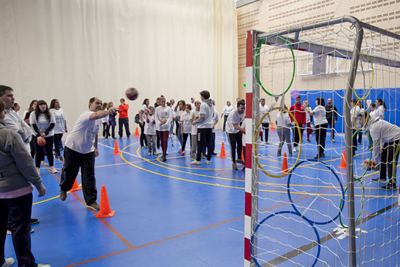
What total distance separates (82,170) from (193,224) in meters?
2.16

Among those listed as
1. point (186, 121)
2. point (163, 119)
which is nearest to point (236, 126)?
point (163, 119)

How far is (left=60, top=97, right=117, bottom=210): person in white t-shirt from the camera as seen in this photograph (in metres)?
4.67

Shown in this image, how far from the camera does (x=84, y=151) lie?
15.6 feet

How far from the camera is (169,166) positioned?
332 inches

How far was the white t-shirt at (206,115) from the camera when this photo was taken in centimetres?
802

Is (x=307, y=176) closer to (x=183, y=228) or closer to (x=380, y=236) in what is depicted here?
(x=380, y=236)

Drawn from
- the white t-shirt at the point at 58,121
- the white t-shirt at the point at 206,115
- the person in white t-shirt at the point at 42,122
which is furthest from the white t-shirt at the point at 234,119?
the white t-shirt at the point at 58,121

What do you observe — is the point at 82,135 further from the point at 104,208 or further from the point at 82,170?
the point at 104,208

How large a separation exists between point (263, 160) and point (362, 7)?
33.3 feet

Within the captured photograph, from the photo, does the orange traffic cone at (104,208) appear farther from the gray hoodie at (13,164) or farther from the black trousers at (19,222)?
the gray hoodie at (13,164)

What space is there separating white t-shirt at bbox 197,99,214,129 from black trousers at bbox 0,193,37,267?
553cm

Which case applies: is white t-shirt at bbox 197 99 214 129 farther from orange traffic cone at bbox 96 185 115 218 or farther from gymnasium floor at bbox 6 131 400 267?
orange traffic cone at bbox 96 185 115 218

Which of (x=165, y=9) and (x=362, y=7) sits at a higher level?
(x=165, y=9)

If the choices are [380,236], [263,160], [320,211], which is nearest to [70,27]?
[263,160]
